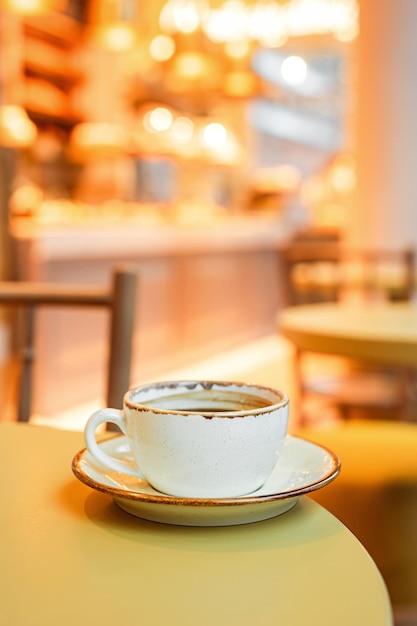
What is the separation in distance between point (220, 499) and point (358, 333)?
4.07 feet

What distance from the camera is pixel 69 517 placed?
0.59m

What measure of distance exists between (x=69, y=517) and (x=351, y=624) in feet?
0.75

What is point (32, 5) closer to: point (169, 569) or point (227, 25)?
point (227, 25)

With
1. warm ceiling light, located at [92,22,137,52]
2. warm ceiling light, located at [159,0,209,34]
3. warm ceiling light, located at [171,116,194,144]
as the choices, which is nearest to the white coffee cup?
warm ceiling light, located at [92,22,137,52]

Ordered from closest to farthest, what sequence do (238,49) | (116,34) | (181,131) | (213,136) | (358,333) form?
(358,333), (116,34), (238,49), (213,136), (181,131)

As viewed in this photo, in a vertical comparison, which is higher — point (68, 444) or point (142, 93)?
point (142, 93)

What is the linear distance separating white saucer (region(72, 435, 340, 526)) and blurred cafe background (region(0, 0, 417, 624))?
0.89 m

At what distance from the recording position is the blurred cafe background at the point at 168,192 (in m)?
4.50

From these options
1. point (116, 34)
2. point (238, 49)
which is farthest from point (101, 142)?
point (116, 34)

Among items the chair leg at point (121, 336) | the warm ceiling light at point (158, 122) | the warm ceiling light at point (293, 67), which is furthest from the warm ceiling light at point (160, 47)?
the warm ceiling light at point (293, 67)

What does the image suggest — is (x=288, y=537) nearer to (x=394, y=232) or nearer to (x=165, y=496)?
(x=165, y=496)

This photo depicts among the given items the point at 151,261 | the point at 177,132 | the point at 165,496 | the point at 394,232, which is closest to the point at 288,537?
the point at 165,496

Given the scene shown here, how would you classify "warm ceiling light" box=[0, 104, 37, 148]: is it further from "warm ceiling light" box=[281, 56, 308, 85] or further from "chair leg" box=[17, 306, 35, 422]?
"warm ceiling light" box=[281, 56, 308, 85]

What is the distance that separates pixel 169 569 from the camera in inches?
19.9
